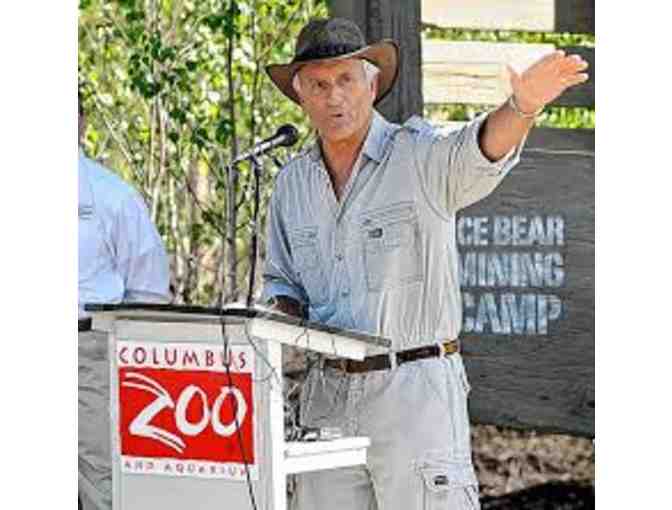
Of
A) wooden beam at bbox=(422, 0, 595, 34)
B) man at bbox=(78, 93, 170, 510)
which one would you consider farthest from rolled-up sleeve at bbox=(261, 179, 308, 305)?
wooden beam at bbox=(422, 0, 595, 34)

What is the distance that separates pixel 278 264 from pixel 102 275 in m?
1.49

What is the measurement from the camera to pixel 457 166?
562cm

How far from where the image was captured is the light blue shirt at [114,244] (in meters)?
7.35

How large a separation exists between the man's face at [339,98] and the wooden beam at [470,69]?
1.89 m

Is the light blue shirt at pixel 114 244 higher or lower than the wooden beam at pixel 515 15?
lower

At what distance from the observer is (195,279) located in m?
10.7

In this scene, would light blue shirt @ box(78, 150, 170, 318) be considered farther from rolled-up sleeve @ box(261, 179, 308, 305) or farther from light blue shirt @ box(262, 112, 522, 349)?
light blue shirt @ box(262, 112, 522, 349)

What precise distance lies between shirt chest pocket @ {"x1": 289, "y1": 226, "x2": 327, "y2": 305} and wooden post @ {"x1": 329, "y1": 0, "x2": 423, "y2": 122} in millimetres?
1607

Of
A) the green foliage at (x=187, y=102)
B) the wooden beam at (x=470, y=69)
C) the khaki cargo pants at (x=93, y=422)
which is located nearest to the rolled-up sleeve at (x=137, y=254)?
the khaki cargo pants at (x=93, y=422)

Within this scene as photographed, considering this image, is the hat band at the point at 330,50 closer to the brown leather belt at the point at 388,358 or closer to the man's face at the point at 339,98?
the man's face at the point at 339,98

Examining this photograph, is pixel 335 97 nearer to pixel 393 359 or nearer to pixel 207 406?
pixel 393 359

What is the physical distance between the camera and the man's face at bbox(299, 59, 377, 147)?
579 cm

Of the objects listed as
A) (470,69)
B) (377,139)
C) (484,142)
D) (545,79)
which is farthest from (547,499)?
(545,79)
